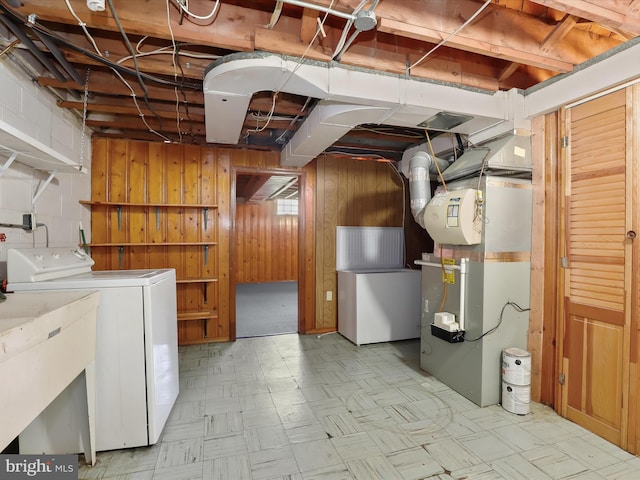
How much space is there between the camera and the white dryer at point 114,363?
68.1 inches

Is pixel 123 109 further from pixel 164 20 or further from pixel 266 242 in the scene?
pixel 266 242

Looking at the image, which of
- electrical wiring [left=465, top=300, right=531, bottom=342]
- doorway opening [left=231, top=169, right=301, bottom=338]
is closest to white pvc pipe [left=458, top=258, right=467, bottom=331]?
electrical wiring [left=465, top=300, right=531, bottom=342]

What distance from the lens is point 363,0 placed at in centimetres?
143

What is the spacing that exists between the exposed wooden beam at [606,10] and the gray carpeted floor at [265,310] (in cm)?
378

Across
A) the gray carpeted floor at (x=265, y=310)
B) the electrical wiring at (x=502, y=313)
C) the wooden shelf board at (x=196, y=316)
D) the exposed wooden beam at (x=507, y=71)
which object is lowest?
the gray carpeted floor at (x=265, y=310)

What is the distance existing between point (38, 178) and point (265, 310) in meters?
3.60

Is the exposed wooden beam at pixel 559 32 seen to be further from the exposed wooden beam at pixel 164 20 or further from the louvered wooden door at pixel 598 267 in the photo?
the exposed wooden beam at pixel 164 20

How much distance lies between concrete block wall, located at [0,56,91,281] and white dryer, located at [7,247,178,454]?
41 centimetres

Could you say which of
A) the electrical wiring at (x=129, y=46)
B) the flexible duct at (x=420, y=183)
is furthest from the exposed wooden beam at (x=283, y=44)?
the flexible duct at (x=420, y=183)

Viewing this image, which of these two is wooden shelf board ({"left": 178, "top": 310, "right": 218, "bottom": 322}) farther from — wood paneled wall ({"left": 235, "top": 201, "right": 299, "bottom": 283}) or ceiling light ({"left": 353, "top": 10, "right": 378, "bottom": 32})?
wood paneled wall ({"left": 235, "top": 201, "right": 299, "bottom": 283})

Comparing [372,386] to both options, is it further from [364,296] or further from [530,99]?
[530,99]

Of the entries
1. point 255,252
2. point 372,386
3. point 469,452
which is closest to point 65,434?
point 372,386

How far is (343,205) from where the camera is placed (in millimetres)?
4176

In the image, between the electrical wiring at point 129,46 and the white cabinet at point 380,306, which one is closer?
the electrical wiring at point 129,46
